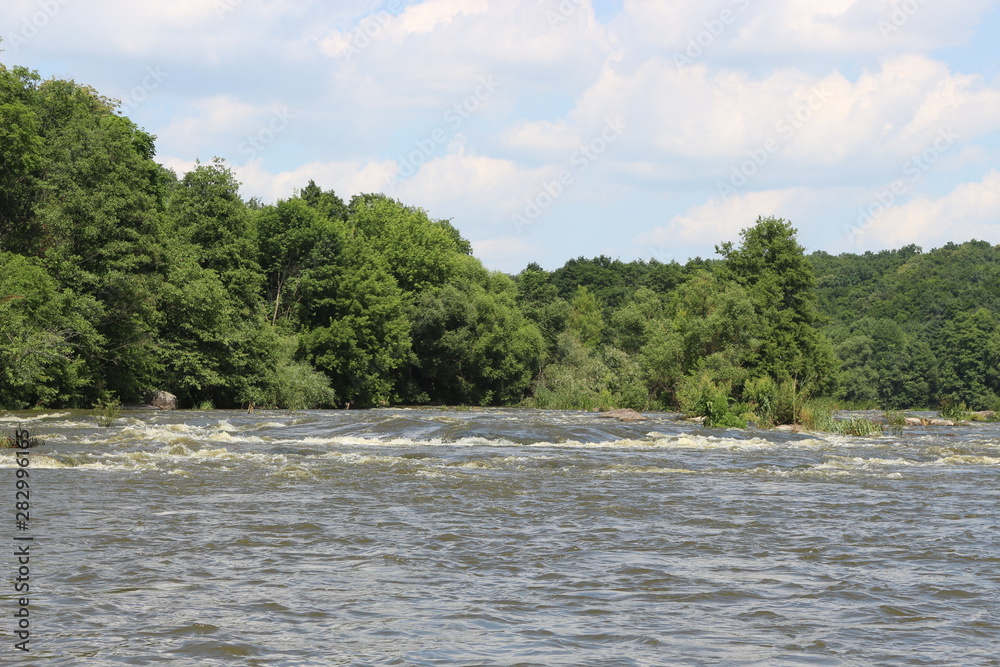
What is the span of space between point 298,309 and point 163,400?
18.4 meters

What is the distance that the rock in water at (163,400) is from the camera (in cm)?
4159

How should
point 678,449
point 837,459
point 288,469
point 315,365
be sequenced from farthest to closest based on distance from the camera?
point 315,365, point 678,449, point 837,459, point 288,469

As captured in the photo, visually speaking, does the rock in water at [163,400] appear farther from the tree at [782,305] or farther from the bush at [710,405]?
the tree at [782,305]

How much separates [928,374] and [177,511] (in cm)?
10208

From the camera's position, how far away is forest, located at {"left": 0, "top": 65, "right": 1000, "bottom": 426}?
3738 cm

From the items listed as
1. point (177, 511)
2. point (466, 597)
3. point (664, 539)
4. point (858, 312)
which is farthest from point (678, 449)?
point (858, 312)

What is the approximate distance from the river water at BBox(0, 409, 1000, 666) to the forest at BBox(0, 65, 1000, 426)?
16.9 meters

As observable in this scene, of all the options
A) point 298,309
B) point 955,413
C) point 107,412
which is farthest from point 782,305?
point 107,412

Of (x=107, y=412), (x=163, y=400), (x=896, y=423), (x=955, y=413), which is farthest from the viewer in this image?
(x=163, y=400)

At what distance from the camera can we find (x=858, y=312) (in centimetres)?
13125

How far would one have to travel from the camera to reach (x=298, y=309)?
196 feet

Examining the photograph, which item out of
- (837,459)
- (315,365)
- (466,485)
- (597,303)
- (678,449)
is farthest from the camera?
(597,303)

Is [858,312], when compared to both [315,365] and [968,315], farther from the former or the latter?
[315,365]

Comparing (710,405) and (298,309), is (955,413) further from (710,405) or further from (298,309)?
(298,309)
